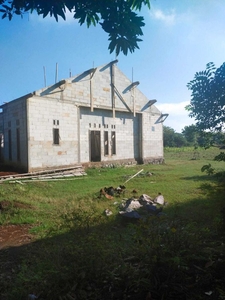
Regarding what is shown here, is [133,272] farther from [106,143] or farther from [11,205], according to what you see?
[106,143]

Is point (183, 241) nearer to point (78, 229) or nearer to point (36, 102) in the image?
point (78, 229)

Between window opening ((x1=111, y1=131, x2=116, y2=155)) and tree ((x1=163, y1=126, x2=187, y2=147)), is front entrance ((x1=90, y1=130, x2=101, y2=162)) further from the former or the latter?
tree ((x1=163, y1=126, x2=187, y2=147))

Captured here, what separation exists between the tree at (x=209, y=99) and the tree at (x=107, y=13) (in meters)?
2.29

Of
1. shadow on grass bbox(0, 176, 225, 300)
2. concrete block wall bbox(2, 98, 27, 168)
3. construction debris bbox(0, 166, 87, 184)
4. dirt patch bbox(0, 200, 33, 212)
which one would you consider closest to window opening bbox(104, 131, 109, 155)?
construction debris bbox(0, 166, 87, 184)

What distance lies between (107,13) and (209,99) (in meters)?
2.75

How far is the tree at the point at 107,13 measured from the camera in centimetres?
229

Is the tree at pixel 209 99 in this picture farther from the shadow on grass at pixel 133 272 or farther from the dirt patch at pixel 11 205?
the dirt patch at pixel 11 205

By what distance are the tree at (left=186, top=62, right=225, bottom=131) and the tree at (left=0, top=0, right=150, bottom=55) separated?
90.3 inches

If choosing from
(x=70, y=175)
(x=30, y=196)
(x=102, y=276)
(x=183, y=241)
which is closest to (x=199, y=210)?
(x=183, y=241)

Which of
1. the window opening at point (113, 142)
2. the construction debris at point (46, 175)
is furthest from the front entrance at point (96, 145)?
the construction debris at point (46, 175)

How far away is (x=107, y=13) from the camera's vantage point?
2498 mm

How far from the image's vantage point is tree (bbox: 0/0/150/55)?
90.1 inches

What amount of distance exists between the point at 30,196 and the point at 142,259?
6352 millimetres

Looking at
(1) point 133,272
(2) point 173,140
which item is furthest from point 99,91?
(2) point 173,140
